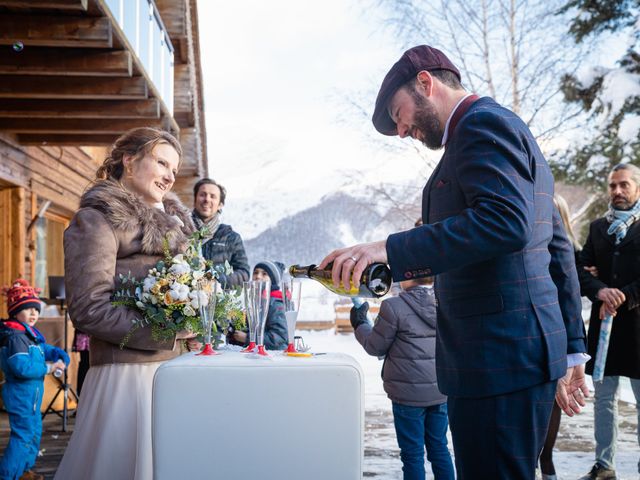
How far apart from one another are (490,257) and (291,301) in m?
0.68

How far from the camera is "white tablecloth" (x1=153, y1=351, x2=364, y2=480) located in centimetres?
182

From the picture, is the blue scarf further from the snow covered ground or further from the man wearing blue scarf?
the snow covered ground

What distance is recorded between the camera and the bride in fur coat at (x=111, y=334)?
245 centimetres

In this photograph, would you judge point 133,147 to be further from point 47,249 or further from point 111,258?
point 47,249

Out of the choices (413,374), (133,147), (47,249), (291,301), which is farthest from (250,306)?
(47,249)

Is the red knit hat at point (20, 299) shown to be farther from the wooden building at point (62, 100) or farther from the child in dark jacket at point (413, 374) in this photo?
the child in dark jacket at point (413, 374)

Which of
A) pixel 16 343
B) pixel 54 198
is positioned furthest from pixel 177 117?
pixel 16 343

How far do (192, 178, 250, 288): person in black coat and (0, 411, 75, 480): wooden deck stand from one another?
204 centimetres

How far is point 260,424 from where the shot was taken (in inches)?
72.0

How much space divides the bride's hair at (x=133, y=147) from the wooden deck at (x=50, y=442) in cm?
316

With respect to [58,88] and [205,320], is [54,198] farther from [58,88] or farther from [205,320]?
[205,320]

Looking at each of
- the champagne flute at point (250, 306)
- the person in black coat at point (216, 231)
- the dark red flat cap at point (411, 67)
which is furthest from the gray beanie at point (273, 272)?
the dark red flat cap at point (411, 67)

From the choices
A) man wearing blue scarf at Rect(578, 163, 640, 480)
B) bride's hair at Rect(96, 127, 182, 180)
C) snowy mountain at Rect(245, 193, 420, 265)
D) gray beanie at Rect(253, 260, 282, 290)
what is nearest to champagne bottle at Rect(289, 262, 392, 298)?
bride's hair at Rect(96, 127, 182, 180)

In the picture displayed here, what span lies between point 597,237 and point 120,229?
12.0ft
